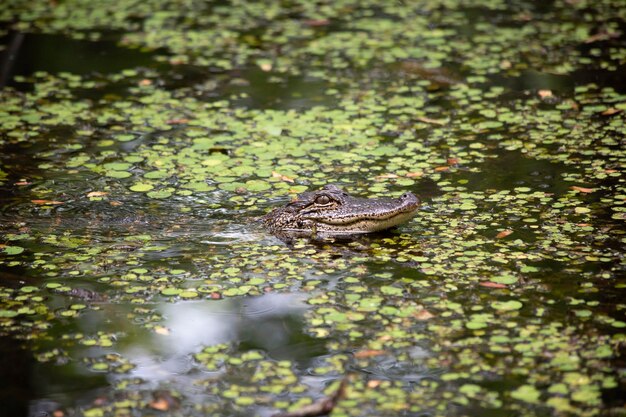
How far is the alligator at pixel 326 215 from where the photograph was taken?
5914 millimetres

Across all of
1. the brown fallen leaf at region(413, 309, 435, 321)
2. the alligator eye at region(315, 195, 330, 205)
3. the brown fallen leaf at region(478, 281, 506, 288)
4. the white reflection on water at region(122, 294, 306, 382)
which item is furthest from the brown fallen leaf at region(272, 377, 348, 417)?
the alligator eye at region(315, 195, 330, 205)

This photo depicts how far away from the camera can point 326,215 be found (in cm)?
602

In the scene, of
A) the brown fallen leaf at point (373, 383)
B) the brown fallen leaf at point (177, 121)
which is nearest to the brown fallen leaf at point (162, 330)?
the brown fallen leaf at point (373, 383)

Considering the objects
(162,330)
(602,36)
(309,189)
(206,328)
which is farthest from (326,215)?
(602,36)

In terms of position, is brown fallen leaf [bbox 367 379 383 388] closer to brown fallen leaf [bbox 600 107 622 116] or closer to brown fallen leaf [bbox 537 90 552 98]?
brown fallen leaf [bbox 600 107 622 116]

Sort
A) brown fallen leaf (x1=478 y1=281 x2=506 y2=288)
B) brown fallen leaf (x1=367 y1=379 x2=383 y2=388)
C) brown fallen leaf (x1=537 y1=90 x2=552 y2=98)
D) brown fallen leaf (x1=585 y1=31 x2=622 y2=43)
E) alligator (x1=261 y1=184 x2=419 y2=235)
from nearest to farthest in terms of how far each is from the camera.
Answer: brown fallen leaf (x1=367 y1=379 x2=383 y2=388) < brown fallen leaf (x1=478 y1=281 x2=506 y2=288) < alligator (x1=261 y1=184 x2=419 y2=235) < brown fallen leaf (x1=537 y1=90 x2=552 y2=98) < brown fallen leaf (x1=585 y1=31 x2=622 y2=43)

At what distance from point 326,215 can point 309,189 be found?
25.9 inches

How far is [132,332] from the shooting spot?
472 centimetres

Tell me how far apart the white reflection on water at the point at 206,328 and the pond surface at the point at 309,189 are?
2cm

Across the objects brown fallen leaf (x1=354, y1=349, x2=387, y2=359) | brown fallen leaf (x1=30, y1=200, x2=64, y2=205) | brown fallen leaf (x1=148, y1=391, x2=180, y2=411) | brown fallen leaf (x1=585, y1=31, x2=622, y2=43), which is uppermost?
brown fallen leaf (x1=585, y1=31, x2=622, y2=43)

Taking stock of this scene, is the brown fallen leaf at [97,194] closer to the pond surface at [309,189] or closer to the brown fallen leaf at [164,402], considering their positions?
the pond surface at [309,189]

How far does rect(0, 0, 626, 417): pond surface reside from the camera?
4266 mm

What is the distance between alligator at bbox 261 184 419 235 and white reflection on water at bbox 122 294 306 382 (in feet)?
3.40

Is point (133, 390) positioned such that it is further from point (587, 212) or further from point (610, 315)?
point (587, 212)
